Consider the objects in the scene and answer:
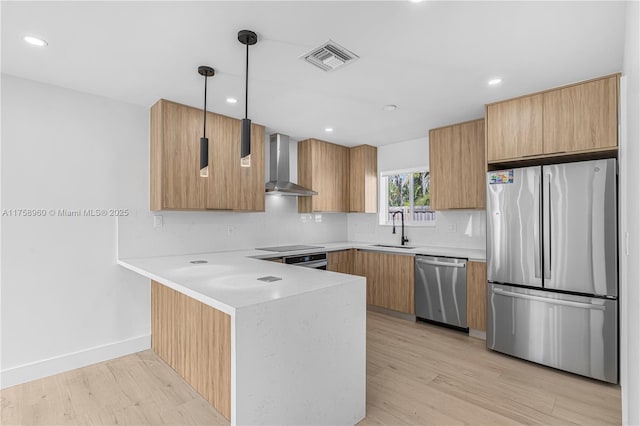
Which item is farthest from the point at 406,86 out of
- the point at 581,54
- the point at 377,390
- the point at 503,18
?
the point at 377,390

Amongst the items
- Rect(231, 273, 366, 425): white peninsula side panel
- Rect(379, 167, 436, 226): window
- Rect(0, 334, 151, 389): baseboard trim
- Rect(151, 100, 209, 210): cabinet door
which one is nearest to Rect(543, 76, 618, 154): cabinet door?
Rect(379, 167, 436, 226): window

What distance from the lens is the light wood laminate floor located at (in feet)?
6.67

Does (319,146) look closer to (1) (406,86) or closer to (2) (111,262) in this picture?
(1) (406,86)

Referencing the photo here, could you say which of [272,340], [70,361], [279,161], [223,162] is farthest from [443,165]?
[70,361]

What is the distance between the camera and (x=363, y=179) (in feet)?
15.6

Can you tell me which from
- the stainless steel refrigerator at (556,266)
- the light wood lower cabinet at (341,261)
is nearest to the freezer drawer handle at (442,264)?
the stainless steel refrigerator at (556,266)

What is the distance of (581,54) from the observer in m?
2.12

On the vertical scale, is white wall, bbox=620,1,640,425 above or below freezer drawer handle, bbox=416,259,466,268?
above

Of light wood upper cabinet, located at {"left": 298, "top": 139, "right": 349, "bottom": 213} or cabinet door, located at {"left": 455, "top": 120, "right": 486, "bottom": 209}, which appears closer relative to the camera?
cabinet door, located at {"left": 455, "top": 120, "right": 486, "bottom": 209}

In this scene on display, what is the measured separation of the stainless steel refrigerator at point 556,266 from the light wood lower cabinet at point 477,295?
23 cm

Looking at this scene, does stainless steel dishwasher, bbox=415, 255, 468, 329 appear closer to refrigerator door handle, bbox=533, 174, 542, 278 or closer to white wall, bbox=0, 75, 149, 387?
refrigerator door handle, bbox=533, 174, 542, 278

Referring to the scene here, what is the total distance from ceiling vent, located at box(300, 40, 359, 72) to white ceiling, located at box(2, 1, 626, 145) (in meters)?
0.06

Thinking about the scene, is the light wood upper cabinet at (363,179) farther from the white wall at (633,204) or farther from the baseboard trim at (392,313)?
the white wall at (633,204)

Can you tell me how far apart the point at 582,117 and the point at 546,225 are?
901 millimetres
